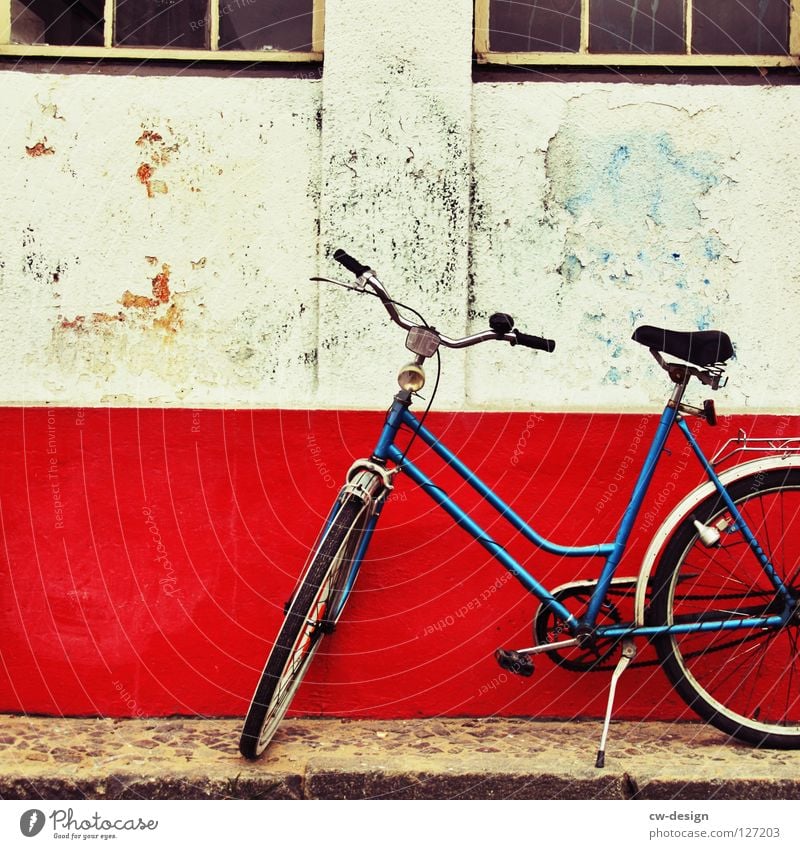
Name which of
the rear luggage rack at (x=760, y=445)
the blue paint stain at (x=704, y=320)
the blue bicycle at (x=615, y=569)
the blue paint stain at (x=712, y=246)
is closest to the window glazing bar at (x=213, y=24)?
the blue bicycle at (x=615, y=569)

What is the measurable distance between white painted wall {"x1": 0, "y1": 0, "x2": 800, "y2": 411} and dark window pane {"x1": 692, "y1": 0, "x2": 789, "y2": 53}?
24 cm

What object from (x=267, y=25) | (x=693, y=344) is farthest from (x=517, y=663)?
(x=267, y=25)

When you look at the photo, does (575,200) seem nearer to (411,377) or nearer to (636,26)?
(636,26)

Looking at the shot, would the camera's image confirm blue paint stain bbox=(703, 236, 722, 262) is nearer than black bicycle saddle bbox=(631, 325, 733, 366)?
No

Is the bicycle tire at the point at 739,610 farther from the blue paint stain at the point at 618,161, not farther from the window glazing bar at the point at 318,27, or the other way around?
the window glazing bar at the point at 318,27

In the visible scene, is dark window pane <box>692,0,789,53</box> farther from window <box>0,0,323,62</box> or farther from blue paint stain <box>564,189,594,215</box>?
window <box>0,0,323,62</box>

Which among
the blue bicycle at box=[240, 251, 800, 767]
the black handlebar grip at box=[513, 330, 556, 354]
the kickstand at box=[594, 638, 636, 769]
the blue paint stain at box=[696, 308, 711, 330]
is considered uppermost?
the blue paint stain at box=[696, 308, 711, 330]

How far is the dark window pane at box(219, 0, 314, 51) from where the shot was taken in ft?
14.5

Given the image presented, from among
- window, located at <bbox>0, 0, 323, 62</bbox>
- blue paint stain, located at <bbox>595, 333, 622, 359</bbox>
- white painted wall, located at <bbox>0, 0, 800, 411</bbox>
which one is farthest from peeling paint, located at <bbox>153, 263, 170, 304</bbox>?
blue paint stain, located at <bbox>595, 333, 622, 359</bbox>

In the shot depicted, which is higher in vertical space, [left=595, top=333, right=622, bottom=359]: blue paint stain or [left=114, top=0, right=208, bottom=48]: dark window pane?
[left=114, top=0, right=208, bottom=48]: dark window pane

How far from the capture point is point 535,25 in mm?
4457

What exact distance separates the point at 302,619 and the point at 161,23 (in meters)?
2.52

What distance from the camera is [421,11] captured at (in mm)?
4258

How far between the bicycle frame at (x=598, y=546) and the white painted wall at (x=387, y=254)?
2.14 feet
